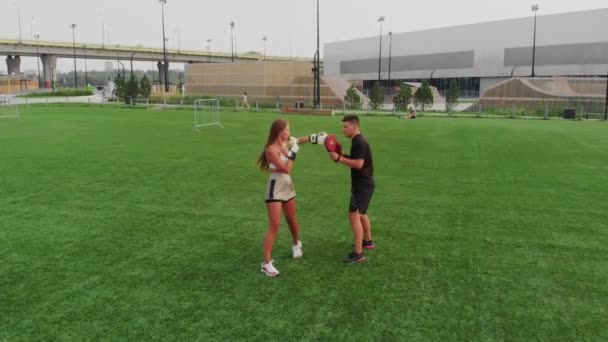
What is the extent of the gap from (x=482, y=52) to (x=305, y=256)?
79974mm

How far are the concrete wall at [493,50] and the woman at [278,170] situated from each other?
246 ft

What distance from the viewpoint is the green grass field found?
15.5 ft

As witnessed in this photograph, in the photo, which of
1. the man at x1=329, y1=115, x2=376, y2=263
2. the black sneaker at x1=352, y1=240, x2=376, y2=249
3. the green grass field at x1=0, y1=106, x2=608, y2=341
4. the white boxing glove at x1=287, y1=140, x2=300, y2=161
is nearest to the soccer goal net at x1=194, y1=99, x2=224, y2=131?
the green grass field at x1=0, y1=106, x2=608, y2=341

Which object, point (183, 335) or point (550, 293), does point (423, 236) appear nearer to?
point (550, 293)

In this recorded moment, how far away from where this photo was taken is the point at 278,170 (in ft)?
18.8

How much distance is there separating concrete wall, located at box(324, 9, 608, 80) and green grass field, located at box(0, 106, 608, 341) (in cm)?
6618

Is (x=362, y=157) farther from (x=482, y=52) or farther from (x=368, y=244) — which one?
(x=482, y=52)

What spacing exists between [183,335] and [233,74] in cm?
6944

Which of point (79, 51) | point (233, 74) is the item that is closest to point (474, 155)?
point (233, 74)

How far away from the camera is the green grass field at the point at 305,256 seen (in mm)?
4738

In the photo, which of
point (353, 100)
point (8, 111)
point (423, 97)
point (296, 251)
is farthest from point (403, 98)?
point (296, 251)

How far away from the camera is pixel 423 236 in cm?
742

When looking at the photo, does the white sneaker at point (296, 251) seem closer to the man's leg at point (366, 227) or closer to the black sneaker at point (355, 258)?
the black sneaker at point (355, 258)

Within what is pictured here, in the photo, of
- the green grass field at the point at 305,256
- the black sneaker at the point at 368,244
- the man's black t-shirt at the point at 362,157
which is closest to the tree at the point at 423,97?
the green grass field at the point at 305,256
